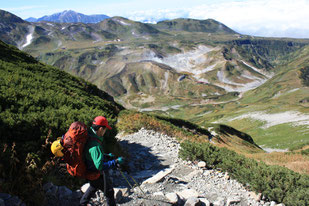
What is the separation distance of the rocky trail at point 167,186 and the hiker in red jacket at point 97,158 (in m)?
0.90

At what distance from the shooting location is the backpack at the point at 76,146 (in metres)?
4.82

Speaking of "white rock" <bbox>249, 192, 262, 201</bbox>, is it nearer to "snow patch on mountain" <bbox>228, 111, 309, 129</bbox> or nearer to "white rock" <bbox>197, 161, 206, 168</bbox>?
"white rock" <bbox>197, 161, 206, 168</bbox>

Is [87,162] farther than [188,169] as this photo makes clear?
No

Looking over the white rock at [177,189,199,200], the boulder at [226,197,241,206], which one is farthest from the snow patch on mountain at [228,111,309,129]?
the white rock at [177,189,199,200]

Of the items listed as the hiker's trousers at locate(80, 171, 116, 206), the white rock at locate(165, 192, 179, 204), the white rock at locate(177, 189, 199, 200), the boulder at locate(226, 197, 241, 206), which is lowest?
the boulder at locate(226, 197, 241, 206)

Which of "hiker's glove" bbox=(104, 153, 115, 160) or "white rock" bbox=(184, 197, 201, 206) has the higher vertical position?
"hiker's glove" bbox=(104, 153, 115, 160)

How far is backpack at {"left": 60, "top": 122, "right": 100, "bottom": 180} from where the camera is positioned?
15.8ft

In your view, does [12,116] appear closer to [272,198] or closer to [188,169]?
[188,169]

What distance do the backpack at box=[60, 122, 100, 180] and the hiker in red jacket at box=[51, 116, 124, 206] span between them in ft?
0.28

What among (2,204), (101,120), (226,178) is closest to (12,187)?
(2,204)

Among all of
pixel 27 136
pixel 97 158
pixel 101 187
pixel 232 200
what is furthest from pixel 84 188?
pixel 232 200

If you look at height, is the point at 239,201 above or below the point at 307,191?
below

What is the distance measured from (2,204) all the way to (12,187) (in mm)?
784

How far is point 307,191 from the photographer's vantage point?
7312mm
